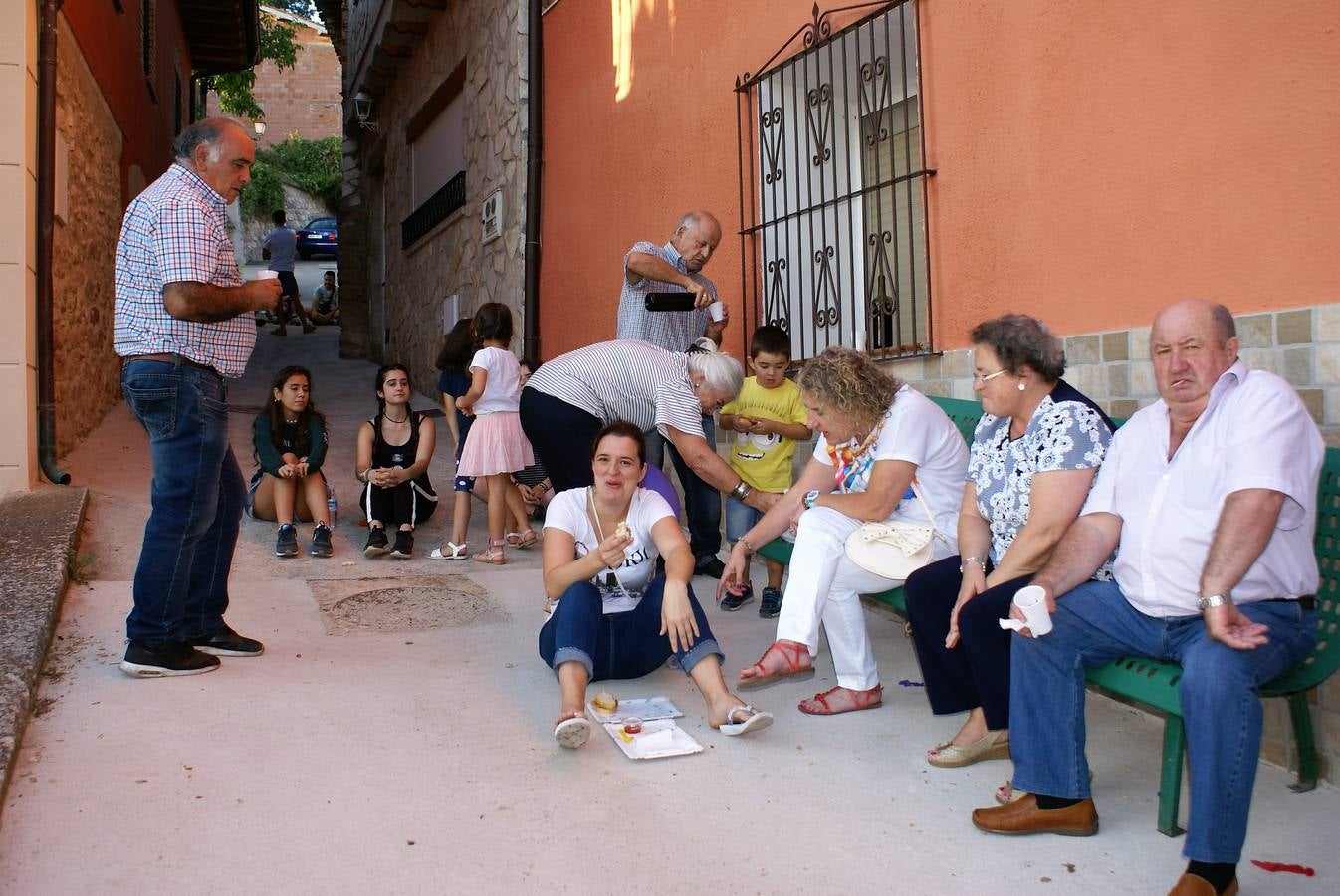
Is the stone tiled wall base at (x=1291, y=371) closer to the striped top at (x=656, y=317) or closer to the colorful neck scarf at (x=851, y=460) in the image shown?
the colorful neck scarf at (x=851, y=460)

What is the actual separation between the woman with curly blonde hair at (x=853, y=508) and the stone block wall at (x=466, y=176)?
16.4 feet

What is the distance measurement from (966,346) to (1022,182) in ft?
2.22

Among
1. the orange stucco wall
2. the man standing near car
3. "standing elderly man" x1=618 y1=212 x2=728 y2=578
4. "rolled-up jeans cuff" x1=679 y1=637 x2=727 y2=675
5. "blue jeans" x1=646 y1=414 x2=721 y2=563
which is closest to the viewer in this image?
the orange stucco wall

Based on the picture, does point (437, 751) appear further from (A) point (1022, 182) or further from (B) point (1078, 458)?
(A) point (1022, 182)

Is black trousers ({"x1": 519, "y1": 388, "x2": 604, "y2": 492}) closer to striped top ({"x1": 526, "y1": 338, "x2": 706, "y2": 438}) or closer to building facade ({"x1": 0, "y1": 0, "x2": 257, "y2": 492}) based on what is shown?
striped top ({"x1": 526, "y1": 338, "x2": 706, "y2": 438})

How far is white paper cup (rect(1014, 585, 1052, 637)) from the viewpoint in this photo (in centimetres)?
253

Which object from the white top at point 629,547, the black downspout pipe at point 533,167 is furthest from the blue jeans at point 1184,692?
the black downspout pipe at point 533,167

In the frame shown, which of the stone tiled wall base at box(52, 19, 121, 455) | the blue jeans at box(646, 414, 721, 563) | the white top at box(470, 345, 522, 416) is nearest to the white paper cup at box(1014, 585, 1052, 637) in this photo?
the blue jeans at box(646, 414, 721, 563)

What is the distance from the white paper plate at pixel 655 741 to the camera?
3.02 meters

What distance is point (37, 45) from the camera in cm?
563

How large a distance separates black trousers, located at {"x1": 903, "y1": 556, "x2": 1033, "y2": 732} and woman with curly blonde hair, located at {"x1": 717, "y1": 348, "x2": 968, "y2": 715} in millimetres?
210

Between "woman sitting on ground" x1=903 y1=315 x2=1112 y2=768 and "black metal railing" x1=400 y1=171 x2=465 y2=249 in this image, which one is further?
"black metal railing" x1=400 y1=171 x2=465 y2=249

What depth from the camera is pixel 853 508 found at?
3494 mm

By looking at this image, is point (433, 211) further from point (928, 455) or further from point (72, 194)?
point (928, 455)
